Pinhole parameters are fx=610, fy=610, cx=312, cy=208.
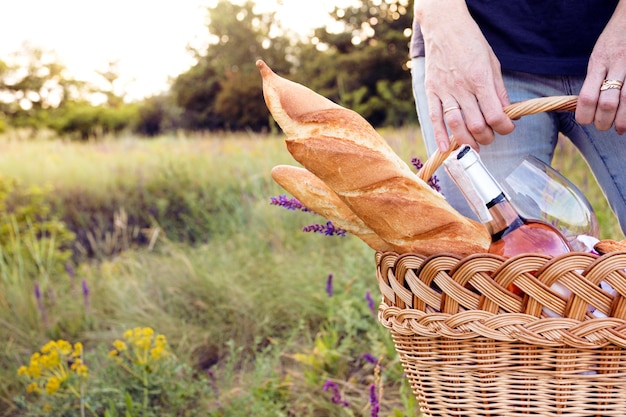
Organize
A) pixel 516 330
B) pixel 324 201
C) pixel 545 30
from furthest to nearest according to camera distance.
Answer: pixel 545 30 → pixel 324 201 → pixel 516 330

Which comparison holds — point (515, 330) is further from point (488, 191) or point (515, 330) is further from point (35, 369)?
point (35, 369)

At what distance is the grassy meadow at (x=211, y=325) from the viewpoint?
1.96 metres

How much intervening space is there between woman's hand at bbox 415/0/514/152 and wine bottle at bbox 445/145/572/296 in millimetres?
171

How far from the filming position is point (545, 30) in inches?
47.1

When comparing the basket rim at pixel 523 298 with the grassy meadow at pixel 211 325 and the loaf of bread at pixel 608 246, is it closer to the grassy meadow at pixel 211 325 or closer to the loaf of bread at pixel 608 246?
the loaf of bread at pixel 608 246

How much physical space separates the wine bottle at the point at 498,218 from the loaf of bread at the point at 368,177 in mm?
40

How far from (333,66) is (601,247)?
1362 centimetres

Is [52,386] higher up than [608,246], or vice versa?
[608,246]

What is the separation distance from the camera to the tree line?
1352cm

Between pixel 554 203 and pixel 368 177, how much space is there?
1.16ft

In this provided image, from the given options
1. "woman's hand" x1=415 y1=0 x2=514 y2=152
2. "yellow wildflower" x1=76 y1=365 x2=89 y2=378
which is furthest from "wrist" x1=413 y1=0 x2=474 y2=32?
"yellow wildflower" x1=76 y1=365 x2=89 y2=378

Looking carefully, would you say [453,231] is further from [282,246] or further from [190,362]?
[282,246]

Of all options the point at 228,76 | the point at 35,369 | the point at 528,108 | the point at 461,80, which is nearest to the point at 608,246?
the point at 528,108

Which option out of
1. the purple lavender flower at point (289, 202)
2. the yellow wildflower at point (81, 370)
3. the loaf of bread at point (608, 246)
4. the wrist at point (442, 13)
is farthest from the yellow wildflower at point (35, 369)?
the loaf of bread at point (608, 246)
